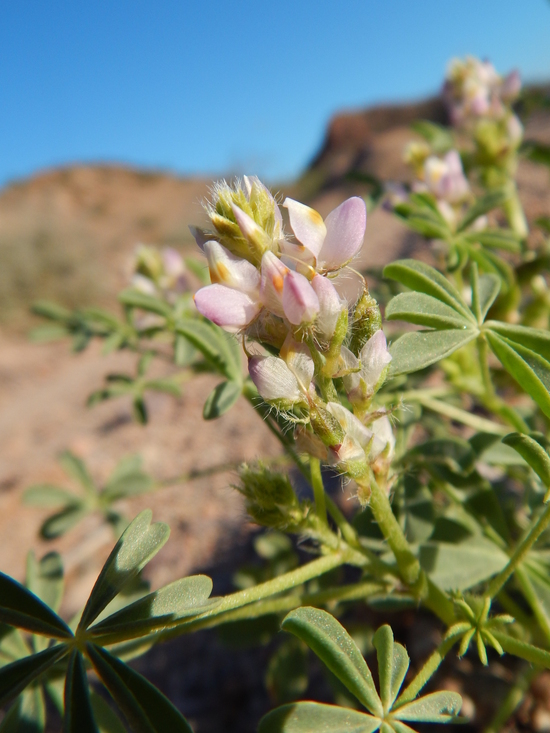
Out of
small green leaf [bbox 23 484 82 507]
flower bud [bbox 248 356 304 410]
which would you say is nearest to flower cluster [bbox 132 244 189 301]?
small green leaf [bbox 23 484 82 507]

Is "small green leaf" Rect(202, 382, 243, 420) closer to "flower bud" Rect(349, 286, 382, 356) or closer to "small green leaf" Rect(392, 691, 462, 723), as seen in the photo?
"flower bud" Rect(349, 286, 382, 356)

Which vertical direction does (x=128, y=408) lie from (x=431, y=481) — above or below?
above

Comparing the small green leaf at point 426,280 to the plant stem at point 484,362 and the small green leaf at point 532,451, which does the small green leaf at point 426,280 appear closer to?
the plant stem at point 484,362

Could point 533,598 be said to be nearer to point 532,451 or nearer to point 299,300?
point 532,451

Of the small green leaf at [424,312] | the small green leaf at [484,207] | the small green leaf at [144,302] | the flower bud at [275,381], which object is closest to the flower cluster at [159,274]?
the small green leaf at [144,302]

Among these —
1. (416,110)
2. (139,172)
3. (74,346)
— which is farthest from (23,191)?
(74,346)

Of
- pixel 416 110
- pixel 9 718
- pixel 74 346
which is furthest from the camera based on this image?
pixel 416 110

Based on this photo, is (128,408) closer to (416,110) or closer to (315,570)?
(315,570)

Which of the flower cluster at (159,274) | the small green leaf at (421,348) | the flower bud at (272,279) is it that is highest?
the flower cluster at (159,274)
